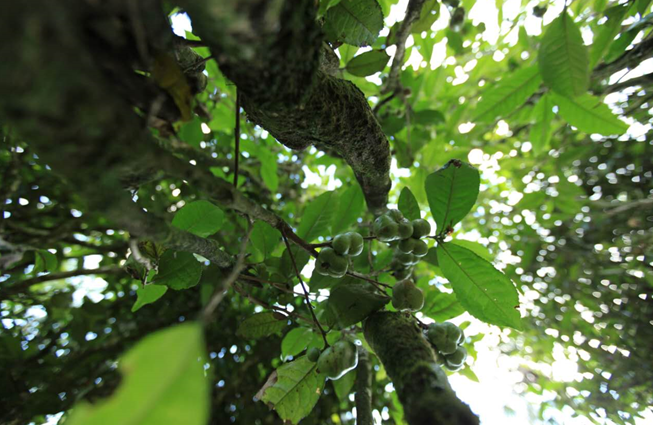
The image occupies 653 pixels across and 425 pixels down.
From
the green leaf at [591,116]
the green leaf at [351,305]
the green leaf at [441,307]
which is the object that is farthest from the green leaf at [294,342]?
the green leaf at [591,116]

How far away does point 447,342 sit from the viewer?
0.82 m

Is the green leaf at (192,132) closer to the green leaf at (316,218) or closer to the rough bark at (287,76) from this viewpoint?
the green leaf at (316,218)

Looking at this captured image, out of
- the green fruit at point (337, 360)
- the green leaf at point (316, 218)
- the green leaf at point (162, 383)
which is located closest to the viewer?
the green leaf at point (162, 383)

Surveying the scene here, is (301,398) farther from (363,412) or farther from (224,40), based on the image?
(224,40)

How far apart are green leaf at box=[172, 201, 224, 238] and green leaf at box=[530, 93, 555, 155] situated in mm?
1514

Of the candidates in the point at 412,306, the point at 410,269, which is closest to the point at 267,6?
the point at 412,306

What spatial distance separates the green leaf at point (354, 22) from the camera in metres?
0.79

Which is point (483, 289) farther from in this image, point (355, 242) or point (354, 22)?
point (354, 22)

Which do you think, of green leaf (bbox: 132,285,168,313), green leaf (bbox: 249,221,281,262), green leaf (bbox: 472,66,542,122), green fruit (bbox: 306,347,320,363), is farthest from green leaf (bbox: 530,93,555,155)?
green leaf (bbox: 132,285,168,313)

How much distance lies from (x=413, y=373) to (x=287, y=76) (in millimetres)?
545

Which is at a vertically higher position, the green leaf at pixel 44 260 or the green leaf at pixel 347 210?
the green leaf at pixel 347 210

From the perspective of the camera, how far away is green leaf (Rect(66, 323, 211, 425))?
0.78ft

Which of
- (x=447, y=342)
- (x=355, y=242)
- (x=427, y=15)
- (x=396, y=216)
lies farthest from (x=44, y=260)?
(x=427, y=15)

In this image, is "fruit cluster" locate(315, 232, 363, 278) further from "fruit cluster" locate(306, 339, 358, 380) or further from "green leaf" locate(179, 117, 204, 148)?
"green leaf" locate(179, 117, 204, 148)
